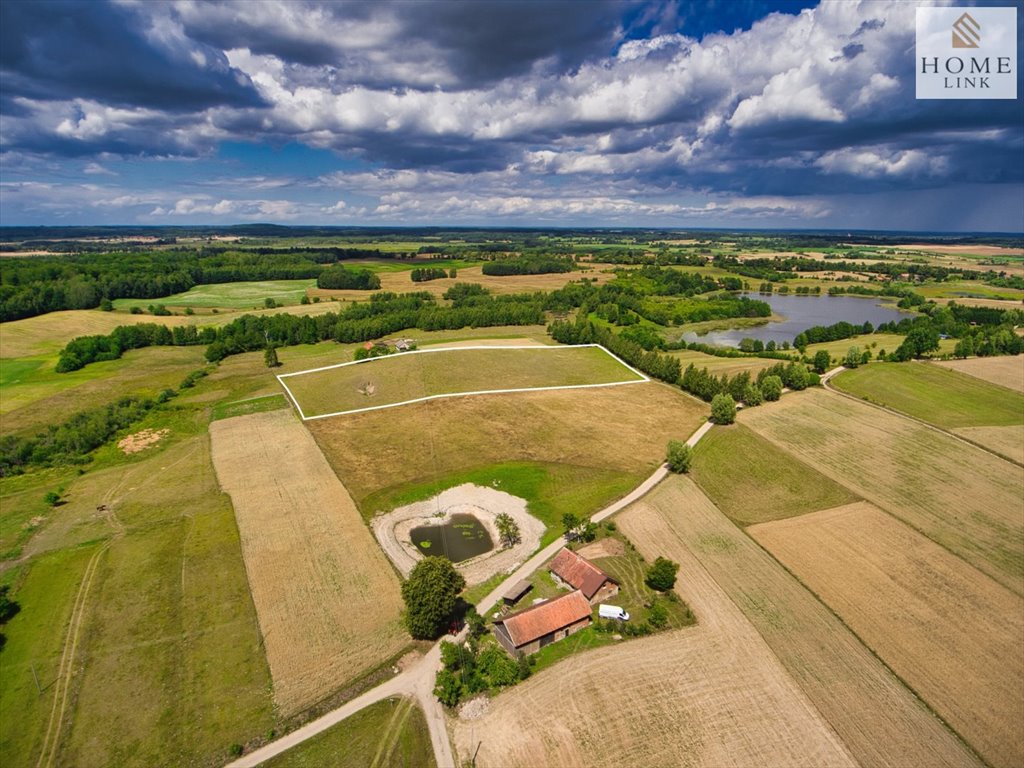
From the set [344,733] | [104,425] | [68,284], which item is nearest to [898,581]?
[344,733]

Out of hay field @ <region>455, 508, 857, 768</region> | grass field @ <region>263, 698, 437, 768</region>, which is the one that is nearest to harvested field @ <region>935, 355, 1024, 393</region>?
hay field @ <region>455, 508, 857, 768</region>

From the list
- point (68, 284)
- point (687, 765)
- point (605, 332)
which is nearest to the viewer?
point (687, 765)

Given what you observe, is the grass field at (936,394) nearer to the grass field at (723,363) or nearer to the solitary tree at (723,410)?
the grass field at (723,363)

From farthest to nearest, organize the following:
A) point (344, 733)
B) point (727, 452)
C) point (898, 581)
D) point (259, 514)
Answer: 1. point (727, 452)
2. point (259, 514)
3. point (898, 581)
4. point (344, 733)

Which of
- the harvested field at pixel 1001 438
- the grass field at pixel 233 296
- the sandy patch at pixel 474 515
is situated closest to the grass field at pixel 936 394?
the harvested field at pixel 1001 438

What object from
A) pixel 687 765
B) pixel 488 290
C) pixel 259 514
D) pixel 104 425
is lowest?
pixel 687 765

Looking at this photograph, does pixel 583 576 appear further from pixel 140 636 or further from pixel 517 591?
pixel 140 636

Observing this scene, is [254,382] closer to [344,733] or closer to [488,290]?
[344,733]

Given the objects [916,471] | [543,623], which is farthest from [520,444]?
[916,471]
